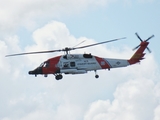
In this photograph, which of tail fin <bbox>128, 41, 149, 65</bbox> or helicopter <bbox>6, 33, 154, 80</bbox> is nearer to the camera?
helicopter <bbox>6, 33, 154, 80</bbox>

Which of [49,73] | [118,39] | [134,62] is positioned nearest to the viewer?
[118,39]

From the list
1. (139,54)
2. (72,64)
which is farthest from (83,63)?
(139,54)

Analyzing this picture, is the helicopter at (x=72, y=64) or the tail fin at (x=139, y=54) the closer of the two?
the helicopter at (x=72, y=64)

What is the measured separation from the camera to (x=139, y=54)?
97.8 meters

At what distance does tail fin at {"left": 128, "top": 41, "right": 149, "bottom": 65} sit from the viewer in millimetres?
96062

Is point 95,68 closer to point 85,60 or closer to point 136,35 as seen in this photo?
point 85,60

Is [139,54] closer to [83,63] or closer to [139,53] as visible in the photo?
[139,53]

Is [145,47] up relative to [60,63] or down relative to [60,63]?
up

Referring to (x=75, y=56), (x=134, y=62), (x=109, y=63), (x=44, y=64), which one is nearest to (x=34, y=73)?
(x=44, y=64)

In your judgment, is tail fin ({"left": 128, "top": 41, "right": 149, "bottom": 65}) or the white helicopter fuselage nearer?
the white helicopter fuselage

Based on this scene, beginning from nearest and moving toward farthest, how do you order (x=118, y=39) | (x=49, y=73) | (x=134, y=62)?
(x=118, y=39), (x=49, y=73), (x=134, y=62)

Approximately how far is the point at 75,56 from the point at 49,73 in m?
7.01

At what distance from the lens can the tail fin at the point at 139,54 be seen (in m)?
96.1

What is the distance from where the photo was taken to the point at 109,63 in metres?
93.4
